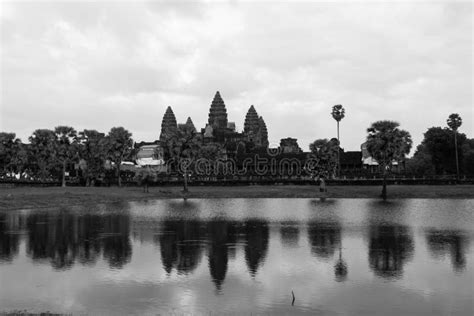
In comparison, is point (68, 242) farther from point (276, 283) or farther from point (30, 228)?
point (276, 283)

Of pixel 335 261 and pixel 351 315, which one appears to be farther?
pixel 335 261

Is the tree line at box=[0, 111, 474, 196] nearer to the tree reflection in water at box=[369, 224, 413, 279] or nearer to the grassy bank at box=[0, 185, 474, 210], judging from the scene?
the grassy bank at box=[0, 185, 474, 210]

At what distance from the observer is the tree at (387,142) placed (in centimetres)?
7781

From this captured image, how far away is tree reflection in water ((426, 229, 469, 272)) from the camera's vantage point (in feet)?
77.8

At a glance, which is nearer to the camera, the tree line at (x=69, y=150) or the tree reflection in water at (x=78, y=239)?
the tree reflection in water at (x=78, y=239)

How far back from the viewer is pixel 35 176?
128000 mm

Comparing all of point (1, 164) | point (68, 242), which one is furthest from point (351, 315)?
point (1, 164)

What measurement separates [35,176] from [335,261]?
120 metres

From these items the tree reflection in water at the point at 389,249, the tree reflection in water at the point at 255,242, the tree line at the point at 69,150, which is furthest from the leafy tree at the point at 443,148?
the tree reflection in water at the point at 255,242

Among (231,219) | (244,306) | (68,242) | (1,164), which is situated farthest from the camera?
(1,164)

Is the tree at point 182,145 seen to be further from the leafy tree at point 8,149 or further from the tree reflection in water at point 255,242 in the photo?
the tree reflection in water at point 255,242

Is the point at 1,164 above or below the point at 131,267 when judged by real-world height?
above

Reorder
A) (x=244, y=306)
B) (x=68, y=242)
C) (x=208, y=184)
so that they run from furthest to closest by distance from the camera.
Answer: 1. (x=208, y=184)
2. (x=68, y=242)
3. (x=244, y=306)

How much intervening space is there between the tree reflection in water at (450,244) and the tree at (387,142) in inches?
1733
